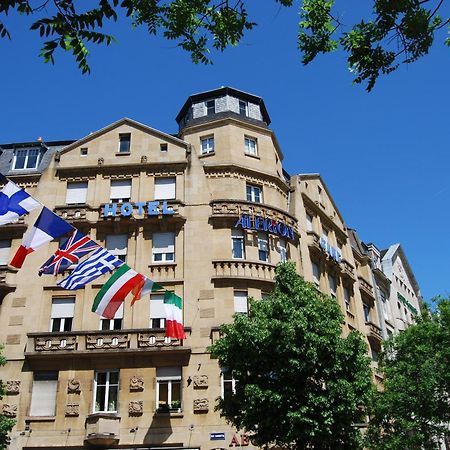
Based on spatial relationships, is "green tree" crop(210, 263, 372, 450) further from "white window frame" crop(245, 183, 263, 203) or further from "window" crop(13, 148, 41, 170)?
"window" crop(13, 148, 41, 170)

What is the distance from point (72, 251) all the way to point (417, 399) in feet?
55.2

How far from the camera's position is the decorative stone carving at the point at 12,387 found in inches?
984

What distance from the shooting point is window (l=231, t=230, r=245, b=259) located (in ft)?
93.6

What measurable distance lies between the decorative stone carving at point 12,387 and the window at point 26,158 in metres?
12.7

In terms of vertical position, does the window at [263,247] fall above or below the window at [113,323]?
above

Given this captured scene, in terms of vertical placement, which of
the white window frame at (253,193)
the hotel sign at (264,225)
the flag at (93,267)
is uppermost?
the white window frame at (253,193)

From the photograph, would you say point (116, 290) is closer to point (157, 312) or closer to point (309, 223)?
point (157, 312)

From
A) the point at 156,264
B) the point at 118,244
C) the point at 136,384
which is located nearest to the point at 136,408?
the point at 136,384

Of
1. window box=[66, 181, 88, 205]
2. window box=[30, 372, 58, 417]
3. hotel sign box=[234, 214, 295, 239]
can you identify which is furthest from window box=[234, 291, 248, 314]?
window box=[66, 181, 88, 205]

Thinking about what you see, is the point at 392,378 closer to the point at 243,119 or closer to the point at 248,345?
the point at 248,345

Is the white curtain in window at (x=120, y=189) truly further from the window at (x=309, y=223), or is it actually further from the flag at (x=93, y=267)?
the window at (x=309, y=223)

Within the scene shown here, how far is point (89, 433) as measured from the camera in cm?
2388

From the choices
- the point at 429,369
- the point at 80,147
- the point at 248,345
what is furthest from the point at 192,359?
the point at 80,147

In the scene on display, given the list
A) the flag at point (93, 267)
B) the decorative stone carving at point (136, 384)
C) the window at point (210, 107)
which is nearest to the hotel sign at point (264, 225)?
the window at point (210, 107)
